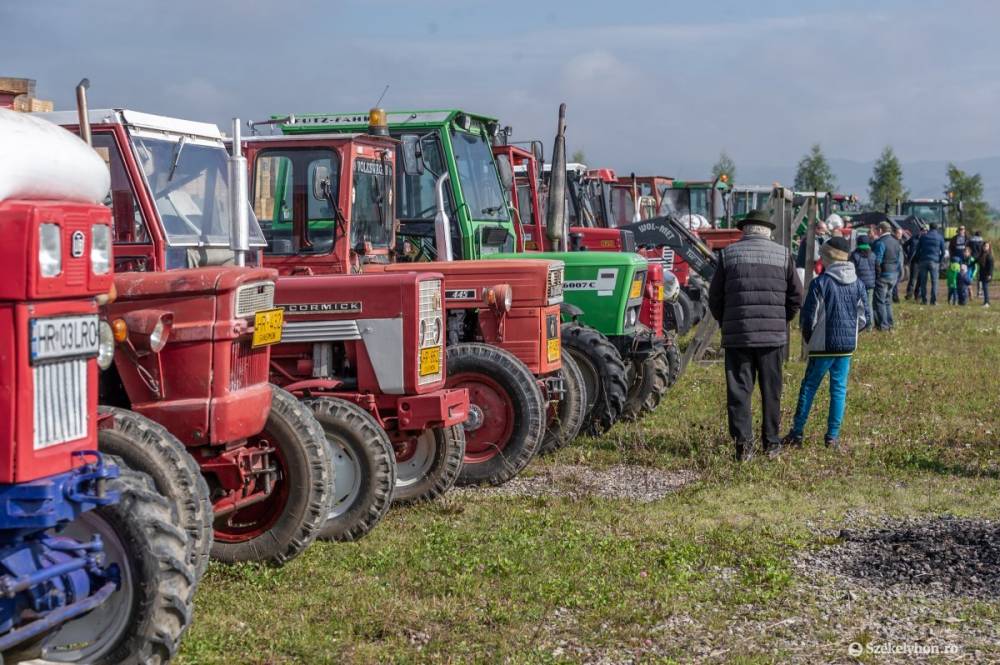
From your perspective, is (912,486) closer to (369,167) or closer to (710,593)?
(710,593)

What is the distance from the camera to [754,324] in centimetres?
911

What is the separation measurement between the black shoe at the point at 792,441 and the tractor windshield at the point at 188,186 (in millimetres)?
4692

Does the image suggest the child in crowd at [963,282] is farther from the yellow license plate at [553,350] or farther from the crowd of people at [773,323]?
the yellow license plate at [553,350]

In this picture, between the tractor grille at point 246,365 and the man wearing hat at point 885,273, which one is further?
the man wearing hat at point 885,273

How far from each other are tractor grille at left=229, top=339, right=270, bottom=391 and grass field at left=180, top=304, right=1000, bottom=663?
0.89 m

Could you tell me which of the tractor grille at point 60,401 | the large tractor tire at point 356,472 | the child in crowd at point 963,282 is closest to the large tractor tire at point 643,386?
the large tractor tire at point 356,472

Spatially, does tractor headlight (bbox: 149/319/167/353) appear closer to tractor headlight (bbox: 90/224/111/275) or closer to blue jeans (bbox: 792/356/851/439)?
tractor headlight (bbox: 90/224/111/275)

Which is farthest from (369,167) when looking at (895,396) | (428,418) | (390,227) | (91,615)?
(895,396)

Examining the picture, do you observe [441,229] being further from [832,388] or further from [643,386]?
[832,388]

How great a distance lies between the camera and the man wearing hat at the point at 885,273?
19531mm

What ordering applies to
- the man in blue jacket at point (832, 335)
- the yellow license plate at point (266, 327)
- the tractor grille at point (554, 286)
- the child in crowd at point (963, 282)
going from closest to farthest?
the yellow license plate at point (266, 327) → the tractor grille at point (554, 286) → the man in blue jacket at point (832, 335) → the child in crowd at point (963, 282)

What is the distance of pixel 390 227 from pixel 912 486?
3.85 metres

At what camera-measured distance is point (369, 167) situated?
340 inches

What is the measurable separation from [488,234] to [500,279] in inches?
75.4
